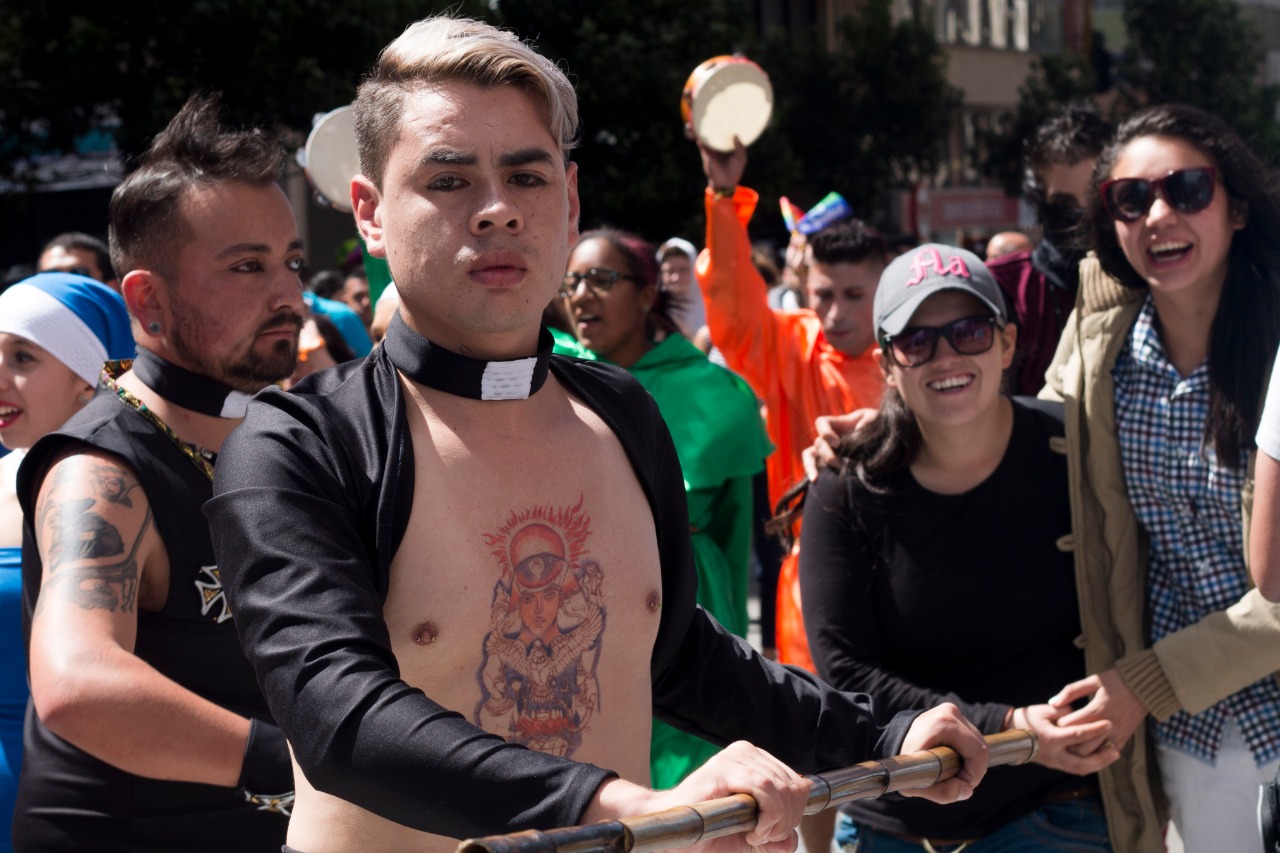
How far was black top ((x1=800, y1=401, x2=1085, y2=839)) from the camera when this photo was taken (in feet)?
10.5

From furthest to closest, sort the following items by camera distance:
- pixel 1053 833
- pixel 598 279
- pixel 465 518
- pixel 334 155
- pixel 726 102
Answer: pixel 598 279, pixel 726 102, pixel 334 155, pixel 1053 833, pixel 465 518

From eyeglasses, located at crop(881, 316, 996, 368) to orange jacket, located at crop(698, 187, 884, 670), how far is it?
1.94m

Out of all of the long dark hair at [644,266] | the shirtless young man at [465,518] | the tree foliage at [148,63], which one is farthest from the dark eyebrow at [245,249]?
the tree foliage at [148,63]

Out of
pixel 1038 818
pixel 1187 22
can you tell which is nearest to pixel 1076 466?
pixel 1038 818

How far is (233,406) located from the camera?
8.84ft

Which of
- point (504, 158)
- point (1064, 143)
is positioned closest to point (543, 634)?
point (504, 158)

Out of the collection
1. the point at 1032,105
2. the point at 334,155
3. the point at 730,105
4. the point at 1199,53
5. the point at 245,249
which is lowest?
the point at 245,249

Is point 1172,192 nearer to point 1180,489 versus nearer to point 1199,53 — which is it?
point 1180,489

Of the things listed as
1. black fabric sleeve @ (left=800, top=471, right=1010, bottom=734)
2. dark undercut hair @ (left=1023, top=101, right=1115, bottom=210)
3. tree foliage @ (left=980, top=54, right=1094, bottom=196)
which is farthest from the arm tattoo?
tree foliage @ (left=980, top=54, right=1094, bottom=196)

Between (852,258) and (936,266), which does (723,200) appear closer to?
(852,258)

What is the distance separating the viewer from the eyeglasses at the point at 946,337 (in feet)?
10.7

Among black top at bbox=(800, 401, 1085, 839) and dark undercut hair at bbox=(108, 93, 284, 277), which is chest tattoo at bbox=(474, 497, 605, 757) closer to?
dark undercut hair at bbox=(108, 93, 284, 277)

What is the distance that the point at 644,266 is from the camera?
546cm

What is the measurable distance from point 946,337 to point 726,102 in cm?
195
